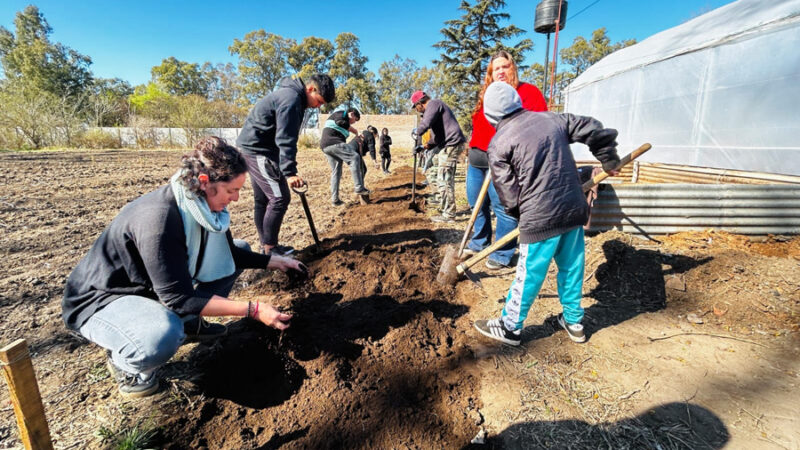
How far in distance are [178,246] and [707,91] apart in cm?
778

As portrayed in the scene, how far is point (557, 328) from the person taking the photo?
98.0 inches

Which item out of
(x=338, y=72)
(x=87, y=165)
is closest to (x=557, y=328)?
(x=87, y=165)

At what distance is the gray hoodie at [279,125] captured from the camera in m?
3.17

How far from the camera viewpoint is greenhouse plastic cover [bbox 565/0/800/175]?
4.48 metres

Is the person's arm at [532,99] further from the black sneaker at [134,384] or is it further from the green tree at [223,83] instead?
the green tree at [223,83]

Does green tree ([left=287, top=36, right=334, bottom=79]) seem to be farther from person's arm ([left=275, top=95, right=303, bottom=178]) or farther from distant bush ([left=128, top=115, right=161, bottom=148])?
person's arm ([left=275, top=95, right=303, bottom=178])

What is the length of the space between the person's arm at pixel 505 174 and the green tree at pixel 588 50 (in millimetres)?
43155

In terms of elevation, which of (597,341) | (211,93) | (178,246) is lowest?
(597,341)

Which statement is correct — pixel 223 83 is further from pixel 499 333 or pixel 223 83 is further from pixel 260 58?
pixel 499 333

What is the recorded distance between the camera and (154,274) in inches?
62.7

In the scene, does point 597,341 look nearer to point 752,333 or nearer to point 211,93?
point 752,333

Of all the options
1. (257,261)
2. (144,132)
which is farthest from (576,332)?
(144,132)

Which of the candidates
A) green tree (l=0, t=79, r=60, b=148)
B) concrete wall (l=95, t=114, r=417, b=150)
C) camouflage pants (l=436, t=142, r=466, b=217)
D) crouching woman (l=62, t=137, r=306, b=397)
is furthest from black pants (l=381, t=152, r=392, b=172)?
green tree (l=0, t=79, r=60, b=148)

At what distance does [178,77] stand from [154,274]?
209 feet
